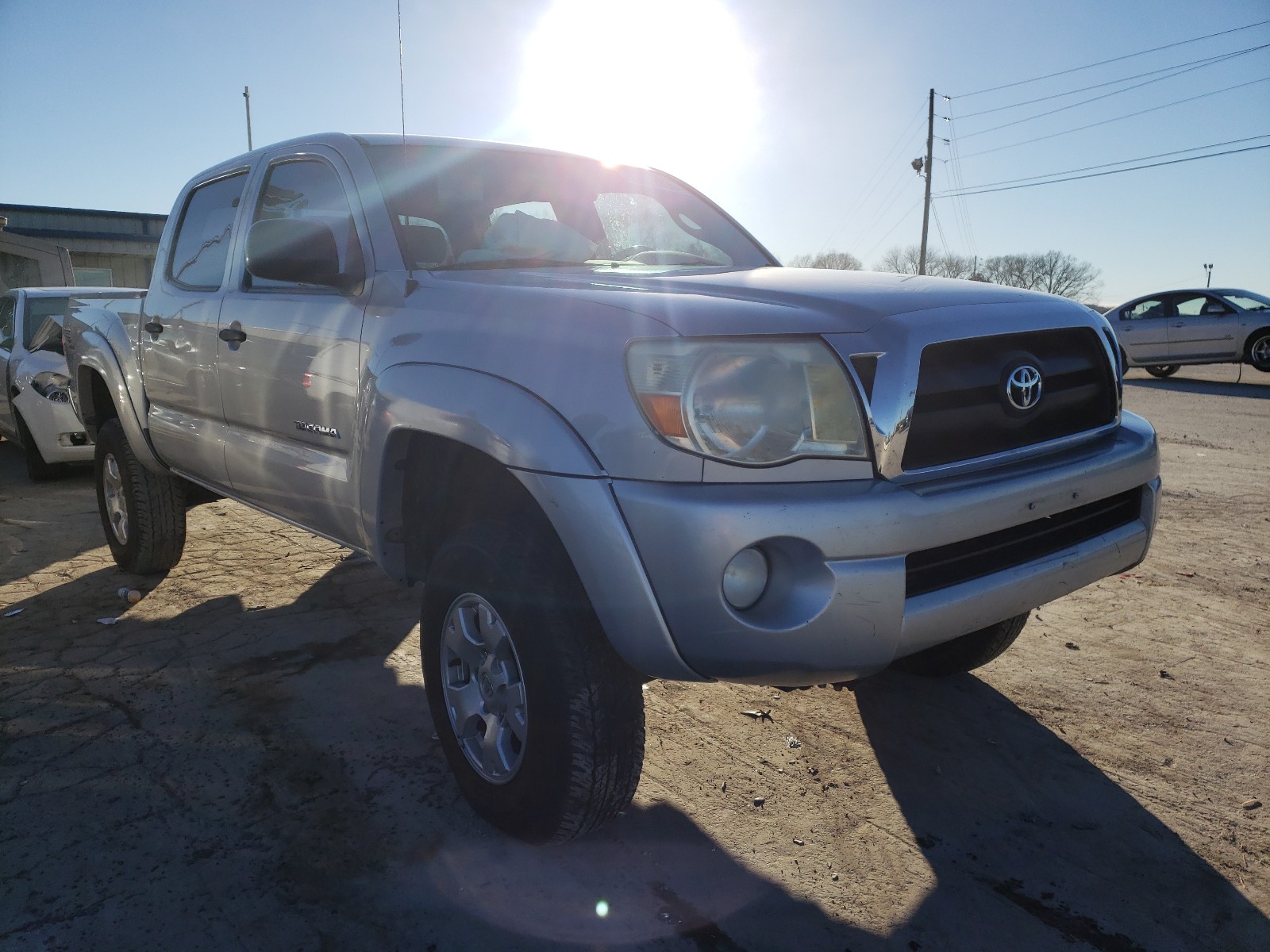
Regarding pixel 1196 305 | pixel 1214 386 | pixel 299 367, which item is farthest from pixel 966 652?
pixel 1196 305

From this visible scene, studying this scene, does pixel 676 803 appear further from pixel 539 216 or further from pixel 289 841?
pixel 539 216

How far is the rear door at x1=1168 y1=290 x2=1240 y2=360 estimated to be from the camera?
14.5m

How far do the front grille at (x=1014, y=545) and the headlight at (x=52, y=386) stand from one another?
23.2ft

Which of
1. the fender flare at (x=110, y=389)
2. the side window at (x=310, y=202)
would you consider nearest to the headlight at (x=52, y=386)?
the fender flare at (x=110, y=389)

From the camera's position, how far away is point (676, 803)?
2498mm

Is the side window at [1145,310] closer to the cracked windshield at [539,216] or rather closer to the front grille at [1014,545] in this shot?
the cracked windshield at [539,216]

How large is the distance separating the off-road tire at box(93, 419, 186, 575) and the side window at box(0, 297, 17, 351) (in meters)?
4.59

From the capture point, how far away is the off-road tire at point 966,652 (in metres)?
3.00

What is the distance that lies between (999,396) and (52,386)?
733cm

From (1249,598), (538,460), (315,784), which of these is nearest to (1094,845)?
(538,460)

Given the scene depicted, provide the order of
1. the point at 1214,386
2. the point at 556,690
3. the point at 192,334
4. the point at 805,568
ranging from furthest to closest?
the point at 1214,386, the point at 192,334, the point at 556,690, the point at 805,568

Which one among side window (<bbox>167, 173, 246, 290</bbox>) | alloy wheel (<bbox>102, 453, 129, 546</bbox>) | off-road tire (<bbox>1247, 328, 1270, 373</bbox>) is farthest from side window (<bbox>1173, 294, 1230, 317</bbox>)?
alloy wheel (<bbox>102, 453, 129, 546</bbox>)

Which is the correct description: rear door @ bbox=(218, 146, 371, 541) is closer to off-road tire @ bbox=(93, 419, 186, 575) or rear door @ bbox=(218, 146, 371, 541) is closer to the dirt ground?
the dirt ground

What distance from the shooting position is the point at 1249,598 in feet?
13.1
